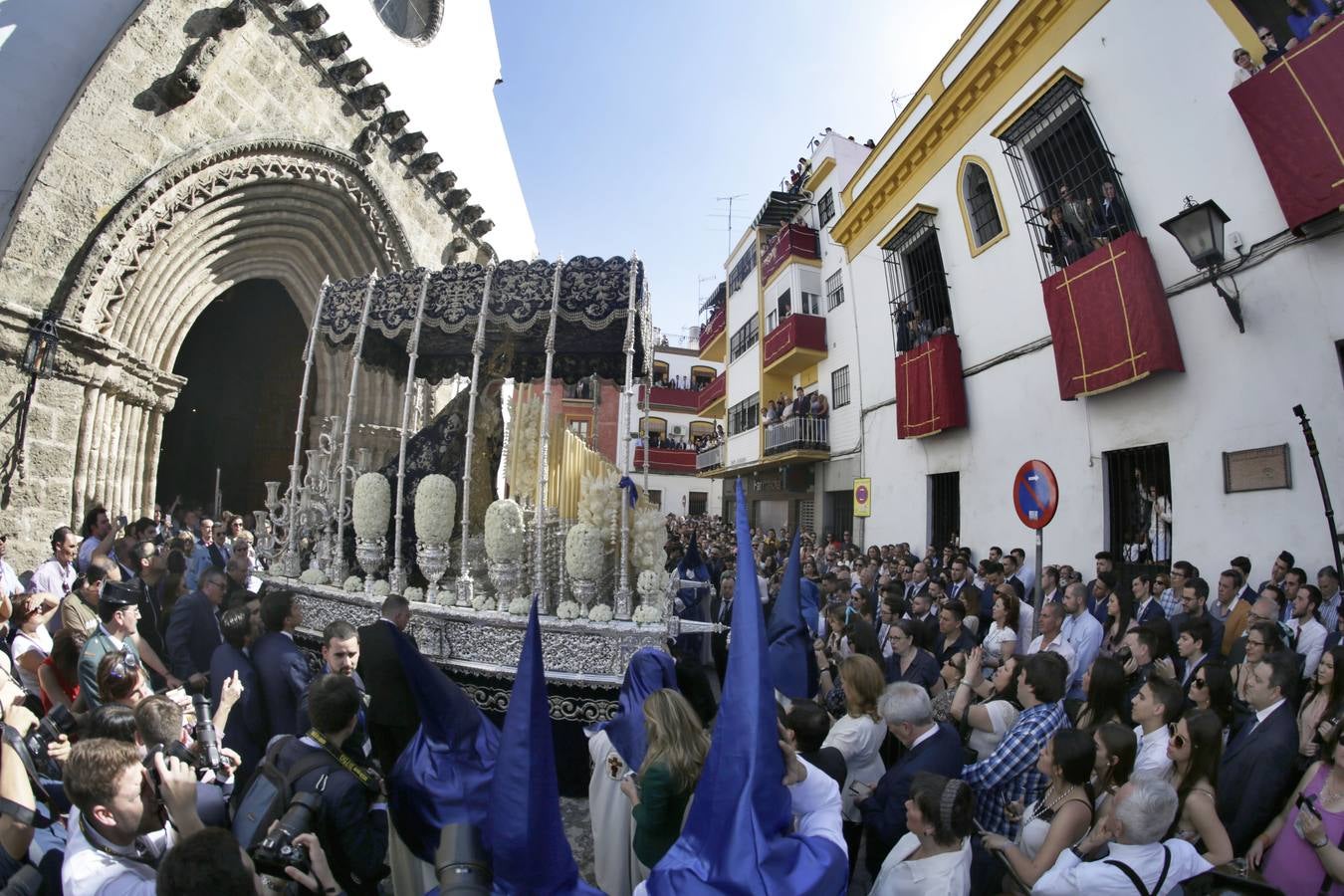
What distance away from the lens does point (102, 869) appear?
1.74m

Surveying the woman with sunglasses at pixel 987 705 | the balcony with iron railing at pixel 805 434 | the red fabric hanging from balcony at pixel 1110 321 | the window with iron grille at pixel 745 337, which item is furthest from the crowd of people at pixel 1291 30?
the window with iron grille at pixel 745 337

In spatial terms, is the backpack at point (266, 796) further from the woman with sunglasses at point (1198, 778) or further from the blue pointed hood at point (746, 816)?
the woman with sunglasses at point (1198, 778)

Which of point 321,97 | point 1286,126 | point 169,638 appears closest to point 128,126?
point 321,97

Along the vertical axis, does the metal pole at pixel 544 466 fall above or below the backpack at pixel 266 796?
above

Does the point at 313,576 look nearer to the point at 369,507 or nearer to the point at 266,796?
the point at 369,507

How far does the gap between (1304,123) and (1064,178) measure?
348cm

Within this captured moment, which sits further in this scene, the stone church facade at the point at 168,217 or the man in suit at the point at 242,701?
the stone church facade at the point at 168,217

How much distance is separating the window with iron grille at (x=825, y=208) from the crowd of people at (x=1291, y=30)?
1172cm

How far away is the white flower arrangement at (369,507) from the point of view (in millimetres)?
5754

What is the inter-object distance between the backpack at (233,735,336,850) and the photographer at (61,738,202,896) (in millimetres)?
209

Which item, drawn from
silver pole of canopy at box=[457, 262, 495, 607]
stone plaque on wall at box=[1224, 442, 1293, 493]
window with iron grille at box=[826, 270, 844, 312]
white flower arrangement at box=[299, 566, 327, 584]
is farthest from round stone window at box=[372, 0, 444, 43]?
stone plaque on wall at box=[1224, 442, 1293, 493]

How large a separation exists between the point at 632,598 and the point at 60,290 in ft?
Answer: 21.7

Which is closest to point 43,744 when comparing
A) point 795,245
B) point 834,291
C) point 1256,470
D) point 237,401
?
point 1256,470

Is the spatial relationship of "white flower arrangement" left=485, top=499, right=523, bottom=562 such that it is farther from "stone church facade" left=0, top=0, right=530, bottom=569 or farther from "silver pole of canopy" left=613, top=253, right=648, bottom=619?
"stone church facade" left=0, top=0, right=530, bottom=569
